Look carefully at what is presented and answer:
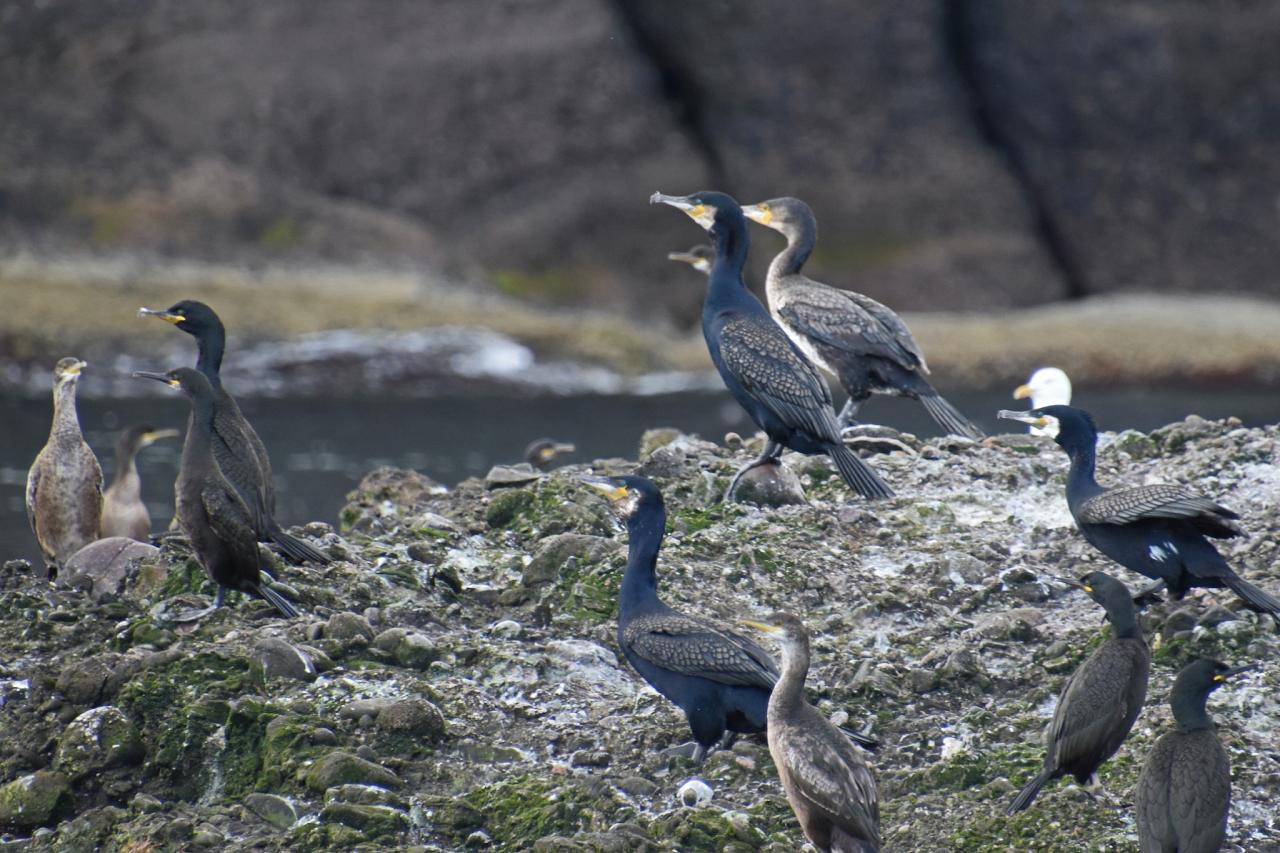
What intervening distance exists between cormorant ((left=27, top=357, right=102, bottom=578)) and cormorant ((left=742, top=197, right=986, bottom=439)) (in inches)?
172

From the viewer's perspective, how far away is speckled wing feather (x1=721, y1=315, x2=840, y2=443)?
968cm

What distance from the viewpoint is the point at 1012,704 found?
26.0 ft

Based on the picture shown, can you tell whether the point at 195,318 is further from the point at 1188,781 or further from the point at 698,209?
the point at 1188,781

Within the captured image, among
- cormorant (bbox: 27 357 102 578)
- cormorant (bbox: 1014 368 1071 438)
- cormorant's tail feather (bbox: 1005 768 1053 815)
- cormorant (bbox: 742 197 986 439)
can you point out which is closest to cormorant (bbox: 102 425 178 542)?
cormorant (bbox: 27 357 102 578)

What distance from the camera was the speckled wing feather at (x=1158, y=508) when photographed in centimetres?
780

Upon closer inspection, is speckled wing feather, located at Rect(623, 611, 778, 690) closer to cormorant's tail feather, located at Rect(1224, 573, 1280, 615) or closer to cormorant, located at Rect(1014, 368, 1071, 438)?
cormorant's tail feather, located at Rect(1224, 573, 1280, 615)

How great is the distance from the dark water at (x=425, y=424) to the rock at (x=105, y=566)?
8365 mm

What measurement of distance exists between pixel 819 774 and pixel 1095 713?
113 centimetres

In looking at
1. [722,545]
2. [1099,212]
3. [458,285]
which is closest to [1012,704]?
[722,545]

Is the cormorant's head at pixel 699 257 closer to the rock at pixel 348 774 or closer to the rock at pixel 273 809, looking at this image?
the rock at pixel 348 774

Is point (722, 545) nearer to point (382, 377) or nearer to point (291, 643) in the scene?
point (291, 643)

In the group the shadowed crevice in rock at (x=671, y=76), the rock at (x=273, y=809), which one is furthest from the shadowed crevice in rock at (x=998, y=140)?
the rock at (x=273, y=809)

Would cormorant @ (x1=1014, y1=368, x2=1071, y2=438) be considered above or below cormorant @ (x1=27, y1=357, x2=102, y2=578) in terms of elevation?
above

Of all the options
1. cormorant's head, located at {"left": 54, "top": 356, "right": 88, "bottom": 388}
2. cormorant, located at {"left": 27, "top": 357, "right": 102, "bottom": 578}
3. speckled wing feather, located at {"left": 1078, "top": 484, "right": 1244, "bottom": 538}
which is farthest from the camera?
cormorant's head, located at {"left": 54, "top": 356, "right": 88, "bottom": 388}
